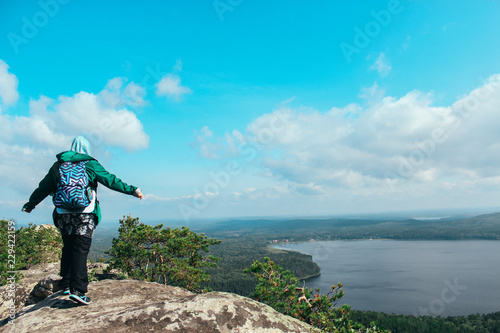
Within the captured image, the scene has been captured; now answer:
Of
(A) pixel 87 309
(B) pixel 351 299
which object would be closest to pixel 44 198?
(A) pixel 87 309

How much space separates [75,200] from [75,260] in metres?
0.98

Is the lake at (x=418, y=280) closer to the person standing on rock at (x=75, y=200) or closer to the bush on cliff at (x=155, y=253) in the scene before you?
the bush on cliff at (x=155, y=253)

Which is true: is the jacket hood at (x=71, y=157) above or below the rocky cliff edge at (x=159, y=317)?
above

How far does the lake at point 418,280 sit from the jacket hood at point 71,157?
77.4 meters

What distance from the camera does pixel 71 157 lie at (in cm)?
424

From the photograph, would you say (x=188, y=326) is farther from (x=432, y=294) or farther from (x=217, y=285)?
(x=432, y=294)

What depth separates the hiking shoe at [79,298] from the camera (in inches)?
165

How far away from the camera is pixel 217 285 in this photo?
79.5 meters

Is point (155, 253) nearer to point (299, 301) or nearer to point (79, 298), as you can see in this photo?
point (299, 301)

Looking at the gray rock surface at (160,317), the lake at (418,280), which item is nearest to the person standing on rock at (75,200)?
the gray rock surface at (160,317)

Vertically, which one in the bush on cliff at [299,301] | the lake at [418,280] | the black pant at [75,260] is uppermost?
the black pant at [75,260]

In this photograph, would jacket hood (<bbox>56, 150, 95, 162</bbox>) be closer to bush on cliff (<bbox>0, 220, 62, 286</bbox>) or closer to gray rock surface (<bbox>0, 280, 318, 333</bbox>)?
gray rock surface (<bbox>0, 280, 318, 333</bbox>)

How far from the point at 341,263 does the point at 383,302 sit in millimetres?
63559

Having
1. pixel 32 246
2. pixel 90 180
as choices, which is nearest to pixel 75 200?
pixel 90 180
